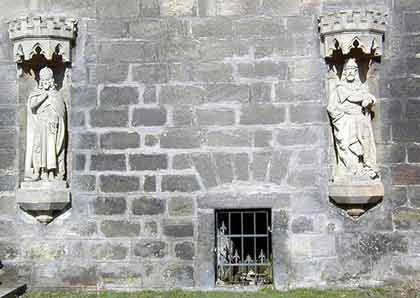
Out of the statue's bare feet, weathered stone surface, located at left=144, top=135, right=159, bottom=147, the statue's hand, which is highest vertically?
the statue's hand

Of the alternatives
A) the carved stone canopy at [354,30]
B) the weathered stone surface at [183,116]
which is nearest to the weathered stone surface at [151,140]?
the weathered stone surface at [183,116]

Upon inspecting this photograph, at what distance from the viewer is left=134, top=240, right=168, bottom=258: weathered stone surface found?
709 centimetres

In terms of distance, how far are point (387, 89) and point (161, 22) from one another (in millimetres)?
2514

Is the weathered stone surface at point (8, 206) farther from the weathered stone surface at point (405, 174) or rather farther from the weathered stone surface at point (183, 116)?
the weathered stone surface at point (405, 174)

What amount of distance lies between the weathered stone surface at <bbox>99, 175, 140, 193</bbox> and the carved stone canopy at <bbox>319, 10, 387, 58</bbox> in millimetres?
2516

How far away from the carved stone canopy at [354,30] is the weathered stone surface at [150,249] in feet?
9.03

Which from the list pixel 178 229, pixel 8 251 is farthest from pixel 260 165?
pixel 8 251

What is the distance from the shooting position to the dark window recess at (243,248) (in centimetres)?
721

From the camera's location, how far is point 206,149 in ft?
23.2

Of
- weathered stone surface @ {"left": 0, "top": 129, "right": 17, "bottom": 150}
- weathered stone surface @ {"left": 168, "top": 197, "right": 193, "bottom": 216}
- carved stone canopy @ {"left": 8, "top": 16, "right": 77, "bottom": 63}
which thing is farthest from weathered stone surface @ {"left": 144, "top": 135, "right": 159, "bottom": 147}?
weathered stone surface @ {"left": 0, "top": 129, "right": 17, "bottom": 150}

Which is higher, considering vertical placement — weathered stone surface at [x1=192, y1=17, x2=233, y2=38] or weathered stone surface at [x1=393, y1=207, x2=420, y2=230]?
weathered stone surface at [x1=192, y1=17, x2=233, y2=38]

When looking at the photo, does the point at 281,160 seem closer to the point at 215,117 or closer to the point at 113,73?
the point at 215,117

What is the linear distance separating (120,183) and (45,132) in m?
0.96

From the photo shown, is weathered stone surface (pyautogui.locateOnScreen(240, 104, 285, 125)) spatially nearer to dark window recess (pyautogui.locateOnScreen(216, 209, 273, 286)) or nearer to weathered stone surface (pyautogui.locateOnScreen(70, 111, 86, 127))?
dark window recess (pyautogui.locateOnScreen(216, 209, 273, 286))
